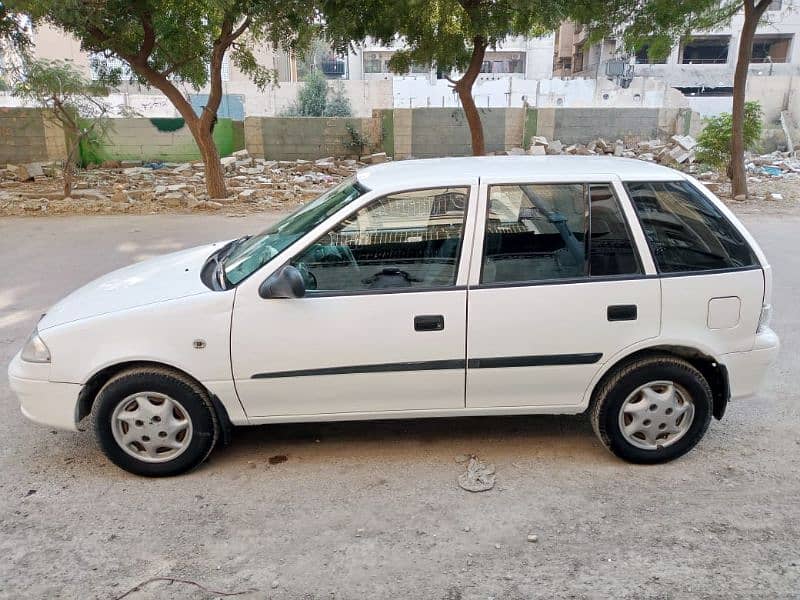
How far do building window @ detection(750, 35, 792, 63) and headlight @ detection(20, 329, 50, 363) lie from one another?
53.6 m

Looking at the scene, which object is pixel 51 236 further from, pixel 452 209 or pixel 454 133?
pixel 454 133

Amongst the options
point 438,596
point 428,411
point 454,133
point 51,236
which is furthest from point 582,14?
point 438,596

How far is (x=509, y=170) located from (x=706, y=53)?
178 feet

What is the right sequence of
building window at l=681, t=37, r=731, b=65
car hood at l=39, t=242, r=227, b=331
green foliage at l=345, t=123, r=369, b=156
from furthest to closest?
building window at l=681, t=37, r=731, b=65 → green foliage at l=345, t=123, r=369, b=156 → car hood at l=39, t=242, r=227, b=331

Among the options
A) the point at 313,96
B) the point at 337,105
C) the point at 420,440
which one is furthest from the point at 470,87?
the point at 313,96

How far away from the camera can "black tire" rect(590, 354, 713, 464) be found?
347cm

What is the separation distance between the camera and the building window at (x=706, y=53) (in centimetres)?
4822

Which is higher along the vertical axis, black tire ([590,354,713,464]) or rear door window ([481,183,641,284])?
rear door window ([481,183,641,284])

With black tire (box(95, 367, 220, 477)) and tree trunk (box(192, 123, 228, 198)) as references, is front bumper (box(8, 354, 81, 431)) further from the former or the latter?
tree trunk (box(192, 123, 228, 198))

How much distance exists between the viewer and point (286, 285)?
3229 millimetres

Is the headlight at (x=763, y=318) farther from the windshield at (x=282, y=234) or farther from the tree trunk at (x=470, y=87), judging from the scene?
the tree trunk at (x=470, y=87)

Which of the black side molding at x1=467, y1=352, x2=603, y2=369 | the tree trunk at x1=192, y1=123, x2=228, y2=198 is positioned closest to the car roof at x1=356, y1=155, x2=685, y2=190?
the black side molding at x1=467, y1=352, x2=603, y2=369

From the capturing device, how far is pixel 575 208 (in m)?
3.51

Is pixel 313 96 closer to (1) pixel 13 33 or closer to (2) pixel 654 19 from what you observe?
(1) pixel 13 33
